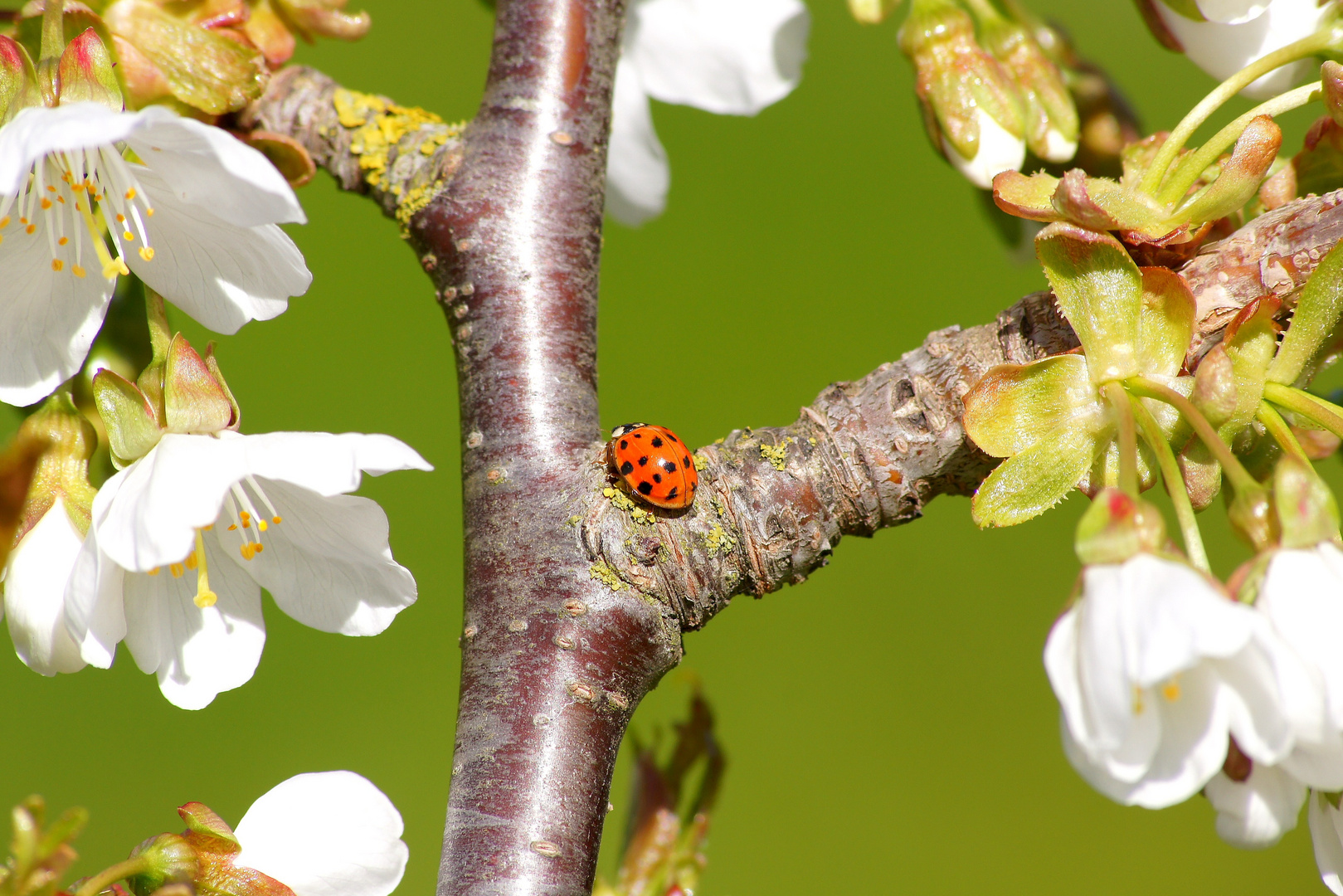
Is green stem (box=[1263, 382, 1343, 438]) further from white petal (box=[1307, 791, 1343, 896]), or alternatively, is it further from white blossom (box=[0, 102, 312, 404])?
white blossom (box=[0, 102, 312, 404])

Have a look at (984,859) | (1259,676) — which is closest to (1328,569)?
(1259,676)

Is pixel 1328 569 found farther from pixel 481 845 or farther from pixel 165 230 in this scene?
pixel 165 230

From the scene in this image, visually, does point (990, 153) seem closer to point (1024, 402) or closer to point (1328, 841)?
point (1024, 402)

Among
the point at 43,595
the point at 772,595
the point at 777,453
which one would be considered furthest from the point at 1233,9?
the point at 772,595

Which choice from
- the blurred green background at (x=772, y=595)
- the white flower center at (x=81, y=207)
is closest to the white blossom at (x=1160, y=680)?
the white flower center at (x=81, y=207)

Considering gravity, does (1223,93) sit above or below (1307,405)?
above

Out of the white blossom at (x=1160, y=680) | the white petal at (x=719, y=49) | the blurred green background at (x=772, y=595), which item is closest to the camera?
the white blossom at (x=1160, y=680)

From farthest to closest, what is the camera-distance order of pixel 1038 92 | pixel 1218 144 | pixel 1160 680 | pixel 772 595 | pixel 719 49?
pixel 772 595 → pixel 719 49 → pixel 1038 92 → pixel 1218 144 → pixel 1160 680

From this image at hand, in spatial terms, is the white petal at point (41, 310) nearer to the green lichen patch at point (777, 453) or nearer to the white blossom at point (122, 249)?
the white blossom at point (122, 249)
